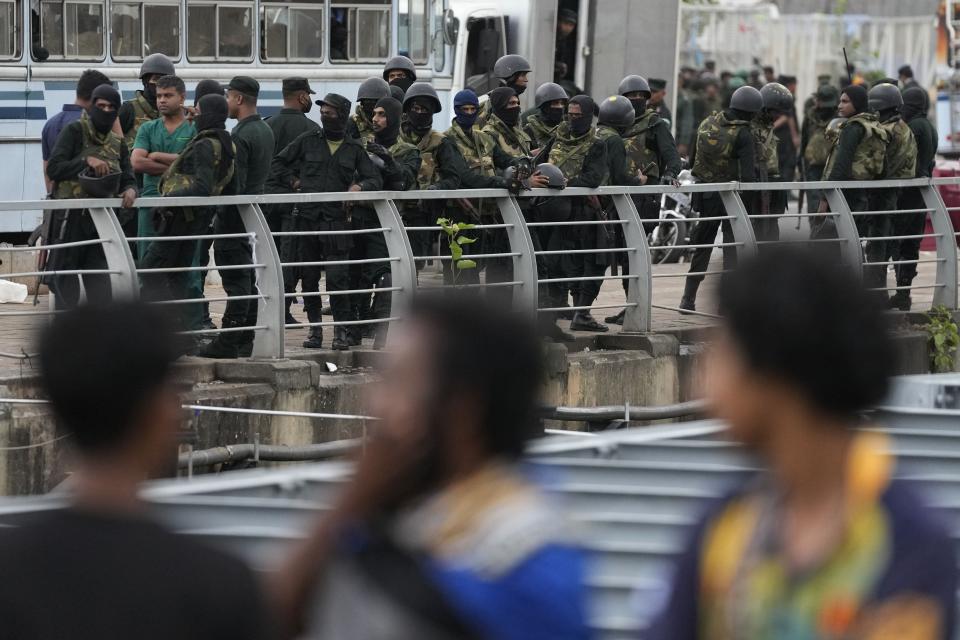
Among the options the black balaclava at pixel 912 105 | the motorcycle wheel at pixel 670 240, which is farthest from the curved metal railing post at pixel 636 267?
the motorcycle wheel at pixel 670 240

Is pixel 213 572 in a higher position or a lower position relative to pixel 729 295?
lower

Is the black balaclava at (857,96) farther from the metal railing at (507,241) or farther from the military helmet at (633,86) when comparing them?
the military helmet at (633,86)

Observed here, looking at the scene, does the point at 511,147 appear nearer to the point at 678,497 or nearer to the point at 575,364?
the point at 575,364

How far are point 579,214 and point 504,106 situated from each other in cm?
89

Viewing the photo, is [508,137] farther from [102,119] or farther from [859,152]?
[102,119]

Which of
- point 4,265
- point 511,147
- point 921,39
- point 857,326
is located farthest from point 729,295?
point 921,39

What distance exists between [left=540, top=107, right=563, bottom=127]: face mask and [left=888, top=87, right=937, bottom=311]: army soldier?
8.69ft

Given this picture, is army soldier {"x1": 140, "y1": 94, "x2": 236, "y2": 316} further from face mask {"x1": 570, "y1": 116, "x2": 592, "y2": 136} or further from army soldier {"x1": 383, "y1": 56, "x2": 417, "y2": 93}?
army soldier {"x1": 383, "y1": 56, "x2": 417, "y2": 93}

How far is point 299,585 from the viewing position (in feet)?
7.84

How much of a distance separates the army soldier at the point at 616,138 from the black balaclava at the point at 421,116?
114cm

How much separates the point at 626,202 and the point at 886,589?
9041 millimetres

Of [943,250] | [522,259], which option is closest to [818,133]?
[943,250]

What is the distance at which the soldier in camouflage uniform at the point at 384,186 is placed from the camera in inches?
410

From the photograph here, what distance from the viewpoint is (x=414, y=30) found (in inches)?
664
